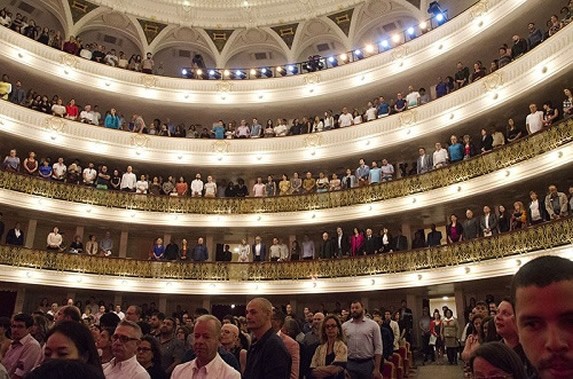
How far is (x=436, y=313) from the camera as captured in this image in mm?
13734

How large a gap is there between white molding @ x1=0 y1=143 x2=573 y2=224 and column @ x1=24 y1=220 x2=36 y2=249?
4.19 ft

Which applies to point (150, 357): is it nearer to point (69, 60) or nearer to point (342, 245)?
point (342, 245)

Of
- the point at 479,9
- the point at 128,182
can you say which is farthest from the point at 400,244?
the point at 128,182

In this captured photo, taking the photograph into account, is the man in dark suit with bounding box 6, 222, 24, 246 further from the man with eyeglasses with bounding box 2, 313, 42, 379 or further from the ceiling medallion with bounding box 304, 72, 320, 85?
the man with eyeglasses with bounding box 2, 313, 42, 379

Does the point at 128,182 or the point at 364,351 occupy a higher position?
the point at 128,182

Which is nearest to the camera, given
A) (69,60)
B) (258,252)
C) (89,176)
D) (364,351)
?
(364,351)

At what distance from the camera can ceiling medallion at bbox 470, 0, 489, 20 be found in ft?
52.1

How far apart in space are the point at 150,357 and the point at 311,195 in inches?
565

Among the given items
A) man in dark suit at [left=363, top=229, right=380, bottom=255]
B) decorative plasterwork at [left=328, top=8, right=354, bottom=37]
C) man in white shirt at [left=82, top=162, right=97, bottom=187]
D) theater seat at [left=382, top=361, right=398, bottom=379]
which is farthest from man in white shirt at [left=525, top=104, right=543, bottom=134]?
man in white shirt at [left=82, top=162, right=97, bottom=187]

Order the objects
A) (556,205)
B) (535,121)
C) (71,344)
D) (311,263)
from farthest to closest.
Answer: (311,263) < (535,121) < (556,205) < (71,344)

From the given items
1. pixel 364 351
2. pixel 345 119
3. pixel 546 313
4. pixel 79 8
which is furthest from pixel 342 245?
pixel 546 313

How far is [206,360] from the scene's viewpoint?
3.45 meters

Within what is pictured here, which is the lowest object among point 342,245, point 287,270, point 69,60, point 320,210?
point 287,270

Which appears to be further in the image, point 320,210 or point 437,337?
point 320,210
